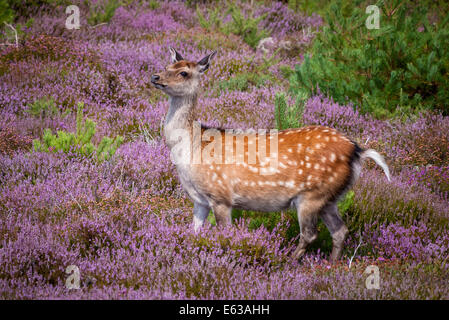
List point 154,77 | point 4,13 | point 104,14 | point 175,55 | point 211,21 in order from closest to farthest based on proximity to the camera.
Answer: point 154,77
point 175,55
point 4,13
point 104,14
point 211,21

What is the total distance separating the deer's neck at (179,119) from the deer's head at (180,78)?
0.07 meters

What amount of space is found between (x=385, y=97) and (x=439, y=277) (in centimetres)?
411

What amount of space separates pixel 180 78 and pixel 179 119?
367mm

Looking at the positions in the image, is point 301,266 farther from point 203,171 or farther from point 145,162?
point 145,162

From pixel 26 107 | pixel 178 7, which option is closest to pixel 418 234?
pixel 26 107

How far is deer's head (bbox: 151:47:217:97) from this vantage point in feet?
14.9

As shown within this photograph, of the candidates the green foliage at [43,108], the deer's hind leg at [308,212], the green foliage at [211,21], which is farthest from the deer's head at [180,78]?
the green foliage at [211,21]

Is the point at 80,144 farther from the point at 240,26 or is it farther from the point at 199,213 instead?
the point at 240,26

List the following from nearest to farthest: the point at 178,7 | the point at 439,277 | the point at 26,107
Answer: the point at 439,277
the point at 26,107
the point at 178,7

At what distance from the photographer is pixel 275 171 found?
4.38 metres

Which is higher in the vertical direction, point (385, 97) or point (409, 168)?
point (385, 97)

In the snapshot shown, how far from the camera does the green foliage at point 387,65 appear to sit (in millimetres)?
7410

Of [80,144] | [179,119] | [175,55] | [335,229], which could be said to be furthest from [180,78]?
[80,144]
